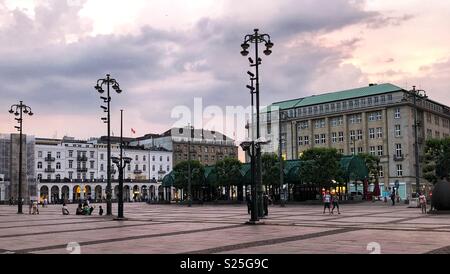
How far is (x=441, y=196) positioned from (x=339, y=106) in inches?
3078

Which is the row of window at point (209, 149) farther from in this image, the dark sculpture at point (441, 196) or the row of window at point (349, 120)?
the dark sculpture at point (441, 196)

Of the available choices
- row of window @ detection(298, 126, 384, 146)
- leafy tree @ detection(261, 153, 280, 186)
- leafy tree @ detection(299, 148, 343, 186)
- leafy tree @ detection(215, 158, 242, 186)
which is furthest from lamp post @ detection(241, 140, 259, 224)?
row of window @ detection(298, 126, 384, 146)

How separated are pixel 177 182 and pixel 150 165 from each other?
6681 cm

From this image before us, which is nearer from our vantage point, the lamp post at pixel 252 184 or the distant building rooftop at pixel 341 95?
the lamp post at pixel 252 184

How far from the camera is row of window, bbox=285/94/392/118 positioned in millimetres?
105625

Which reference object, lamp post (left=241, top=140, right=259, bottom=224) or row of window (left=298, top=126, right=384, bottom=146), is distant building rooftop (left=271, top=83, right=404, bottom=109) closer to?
row of window (left=298, top=126, right=384, bottom=146)

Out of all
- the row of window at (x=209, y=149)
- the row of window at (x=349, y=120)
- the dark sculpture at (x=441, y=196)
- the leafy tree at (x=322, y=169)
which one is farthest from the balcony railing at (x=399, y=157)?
the dark sculpture at (x=441, y=196)

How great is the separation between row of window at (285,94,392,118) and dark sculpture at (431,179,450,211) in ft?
232

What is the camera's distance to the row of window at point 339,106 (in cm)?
10562

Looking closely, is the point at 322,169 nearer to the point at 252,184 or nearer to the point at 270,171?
the point at 270,171

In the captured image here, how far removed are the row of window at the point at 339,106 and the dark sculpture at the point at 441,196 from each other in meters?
70.7

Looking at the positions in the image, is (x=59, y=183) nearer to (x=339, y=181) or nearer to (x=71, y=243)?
(x=339, y=181)
